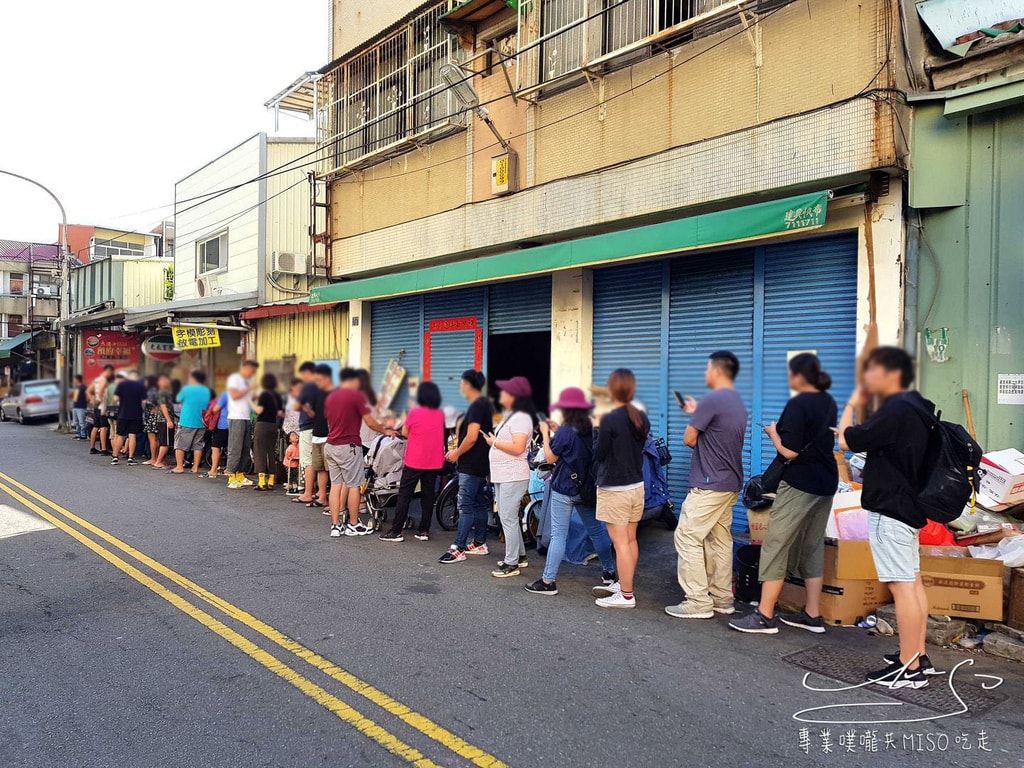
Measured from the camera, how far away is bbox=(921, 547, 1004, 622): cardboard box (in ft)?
16.0

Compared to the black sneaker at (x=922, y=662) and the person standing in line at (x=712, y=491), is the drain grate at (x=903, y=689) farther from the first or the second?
the person standing in line at (x=712, y=491)

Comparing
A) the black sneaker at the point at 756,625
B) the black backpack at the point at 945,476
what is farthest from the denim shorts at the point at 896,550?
the black sneaker at the point at 756,625

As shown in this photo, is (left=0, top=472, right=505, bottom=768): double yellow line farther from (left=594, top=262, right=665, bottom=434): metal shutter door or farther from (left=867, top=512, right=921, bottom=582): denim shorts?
(left=594, top=262, right=665, bottom=434): metal shutter door

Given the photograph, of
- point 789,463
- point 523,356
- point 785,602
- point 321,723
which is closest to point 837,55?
point 789,463

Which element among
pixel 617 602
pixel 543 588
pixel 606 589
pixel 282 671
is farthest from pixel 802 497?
pixel 282 671

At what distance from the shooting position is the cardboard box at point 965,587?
488cm

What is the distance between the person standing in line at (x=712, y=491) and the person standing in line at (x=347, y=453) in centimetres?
317

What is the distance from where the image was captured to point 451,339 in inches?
480

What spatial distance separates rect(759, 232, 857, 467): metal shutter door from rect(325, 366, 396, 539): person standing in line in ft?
13.4

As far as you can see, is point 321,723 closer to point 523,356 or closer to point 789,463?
point 789,463

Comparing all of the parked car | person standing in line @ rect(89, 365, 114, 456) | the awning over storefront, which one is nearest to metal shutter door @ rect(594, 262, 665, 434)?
the awning over storefront

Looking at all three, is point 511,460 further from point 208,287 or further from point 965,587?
point 208,287

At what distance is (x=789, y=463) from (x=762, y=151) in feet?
13.0

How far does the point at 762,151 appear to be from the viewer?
768 centimetres
